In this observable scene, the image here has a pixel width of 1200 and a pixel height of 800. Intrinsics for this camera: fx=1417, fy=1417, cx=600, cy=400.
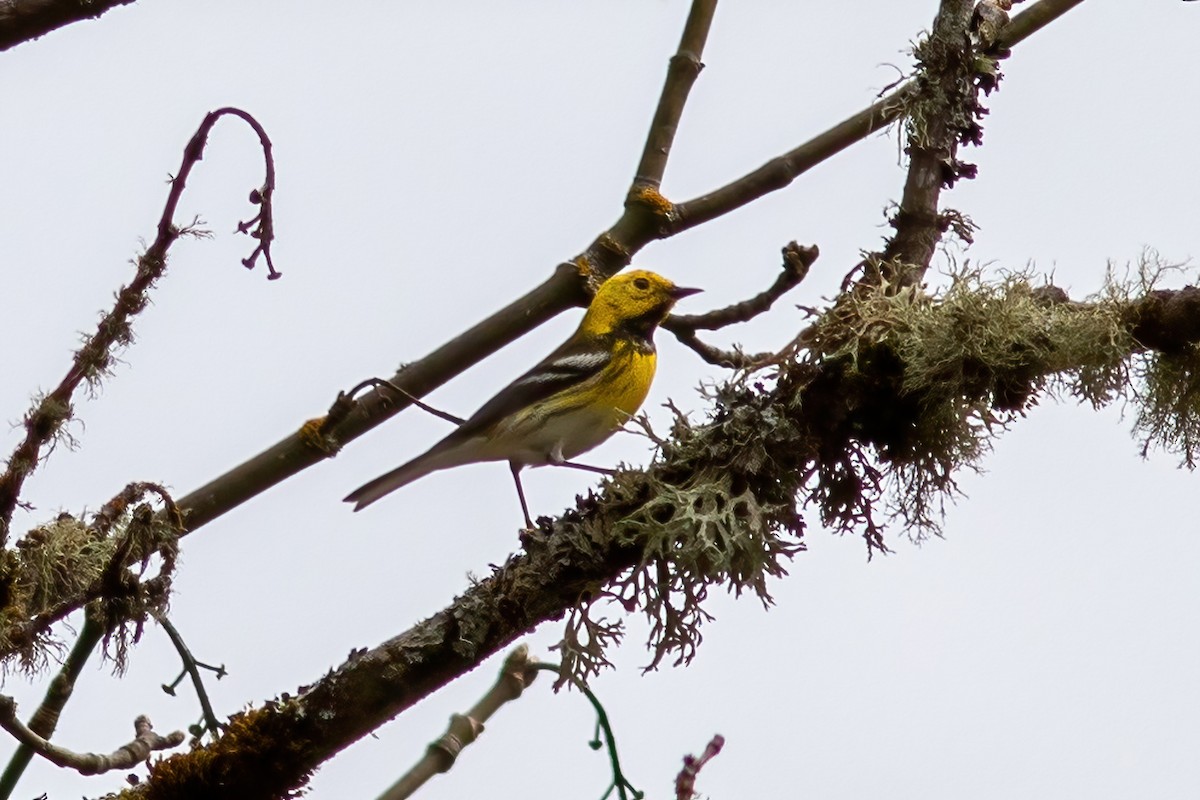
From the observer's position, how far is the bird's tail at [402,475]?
5117mm

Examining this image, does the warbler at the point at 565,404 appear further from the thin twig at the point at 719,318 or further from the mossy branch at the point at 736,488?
the mossy branch at the point at 736,488

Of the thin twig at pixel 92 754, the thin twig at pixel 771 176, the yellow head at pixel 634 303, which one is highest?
the yellow head at pixel 634 303

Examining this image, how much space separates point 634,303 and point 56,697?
9.71 feet

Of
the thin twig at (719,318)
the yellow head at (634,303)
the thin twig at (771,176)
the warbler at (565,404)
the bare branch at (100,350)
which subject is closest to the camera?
the bare branch at (100,350)

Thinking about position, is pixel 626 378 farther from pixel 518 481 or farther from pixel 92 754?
pixel 92 754

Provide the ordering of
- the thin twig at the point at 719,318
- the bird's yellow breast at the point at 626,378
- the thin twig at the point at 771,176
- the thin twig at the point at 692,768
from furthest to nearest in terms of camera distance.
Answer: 1. the bird's yellow breast at the point at 626,378
2. the thin twig at the point at 771,176
3. the thin twig at the point at 719,318
4. the thin twig at the point at 692,768

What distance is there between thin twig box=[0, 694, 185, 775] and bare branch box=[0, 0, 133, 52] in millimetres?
1235

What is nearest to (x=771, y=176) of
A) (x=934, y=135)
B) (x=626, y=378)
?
(x=626, y=378)

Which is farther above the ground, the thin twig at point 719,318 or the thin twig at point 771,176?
the thin twig at point 771,176

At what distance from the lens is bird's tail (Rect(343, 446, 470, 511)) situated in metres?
→ 5.12

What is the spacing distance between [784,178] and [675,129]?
405 millimetres

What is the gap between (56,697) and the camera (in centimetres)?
301

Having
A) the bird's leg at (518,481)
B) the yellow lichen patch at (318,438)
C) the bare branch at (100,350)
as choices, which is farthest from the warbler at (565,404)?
the bare branch at (100,350)

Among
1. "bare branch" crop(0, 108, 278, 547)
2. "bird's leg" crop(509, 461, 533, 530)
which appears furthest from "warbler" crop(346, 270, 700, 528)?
"bare branch" crop(0, 108, 278, 547)
